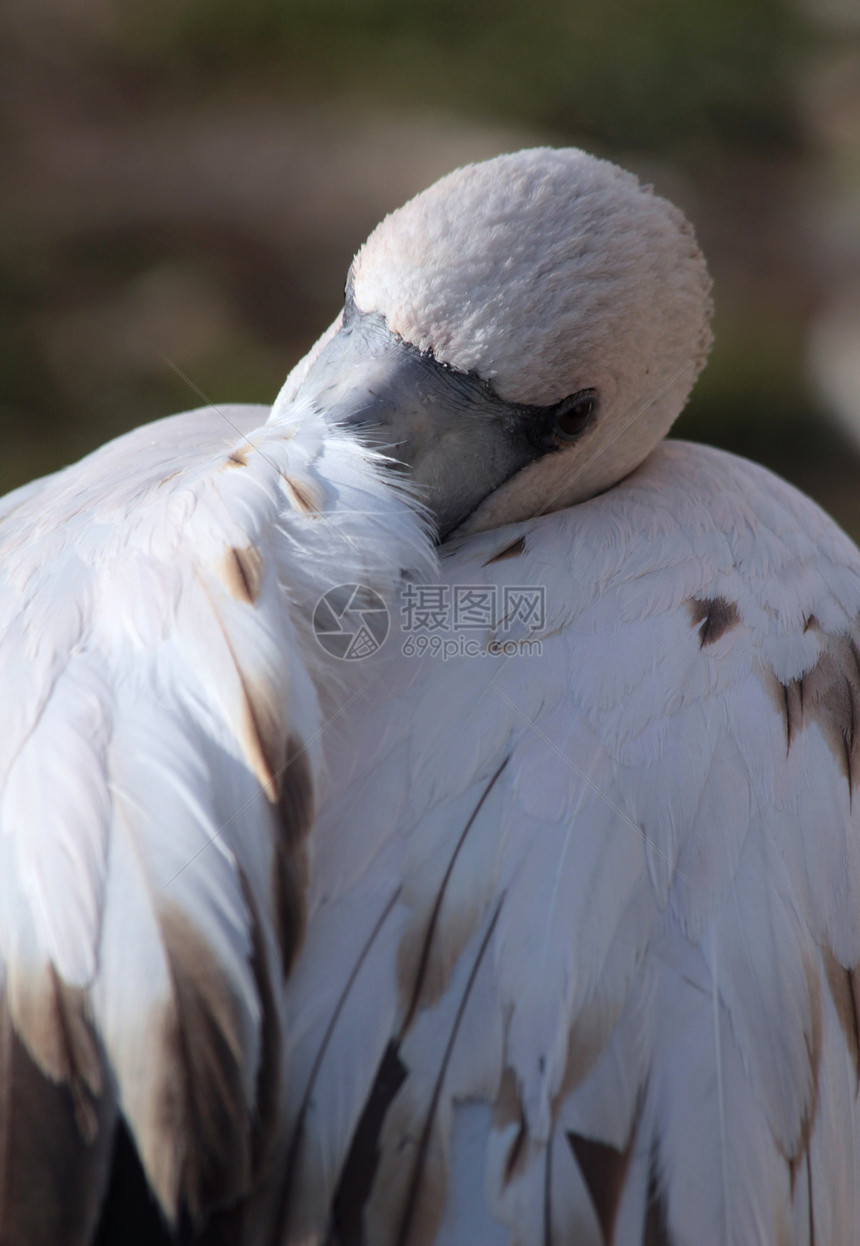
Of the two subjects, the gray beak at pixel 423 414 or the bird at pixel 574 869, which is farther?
the gray beak at pixel 423 414

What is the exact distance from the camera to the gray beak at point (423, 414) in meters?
1.33

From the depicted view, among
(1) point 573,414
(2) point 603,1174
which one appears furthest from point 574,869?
(1) point 573,414

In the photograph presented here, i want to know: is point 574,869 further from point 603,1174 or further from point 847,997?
point 847,997

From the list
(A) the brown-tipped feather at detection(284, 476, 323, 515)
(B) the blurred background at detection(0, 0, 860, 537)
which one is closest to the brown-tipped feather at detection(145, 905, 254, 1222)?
(A) the brown-tipped feather at detection(284, 476, 323, 515)

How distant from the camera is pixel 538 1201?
99 cm

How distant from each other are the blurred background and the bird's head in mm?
2246

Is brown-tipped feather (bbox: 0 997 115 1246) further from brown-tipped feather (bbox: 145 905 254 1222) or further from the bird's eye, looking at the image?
the bird's eye

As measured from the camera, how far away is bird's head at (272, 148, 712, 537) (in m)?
1.33

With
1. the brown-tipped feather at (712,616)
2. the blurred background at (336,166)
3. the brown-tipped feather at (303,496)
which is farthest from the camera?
the blurred background at (336,166)

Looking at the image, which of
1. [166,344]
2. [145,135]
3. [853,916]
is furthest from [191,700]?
[145,135]

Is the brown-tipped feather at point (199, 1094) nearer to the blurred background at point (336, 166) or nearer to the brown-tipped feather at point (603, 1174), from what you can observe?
the brown-tipped feather at point (603, 1174)

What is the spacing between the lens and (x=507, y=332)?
1.34 meters

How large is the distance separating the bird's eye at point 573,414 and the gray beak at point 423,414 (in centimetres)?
4

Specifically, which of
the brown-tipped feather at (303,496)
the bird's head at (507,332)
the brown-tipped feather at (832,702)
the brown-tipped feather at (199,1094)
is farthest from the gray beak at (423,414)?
the brown-tipped feather at (199,1094)
